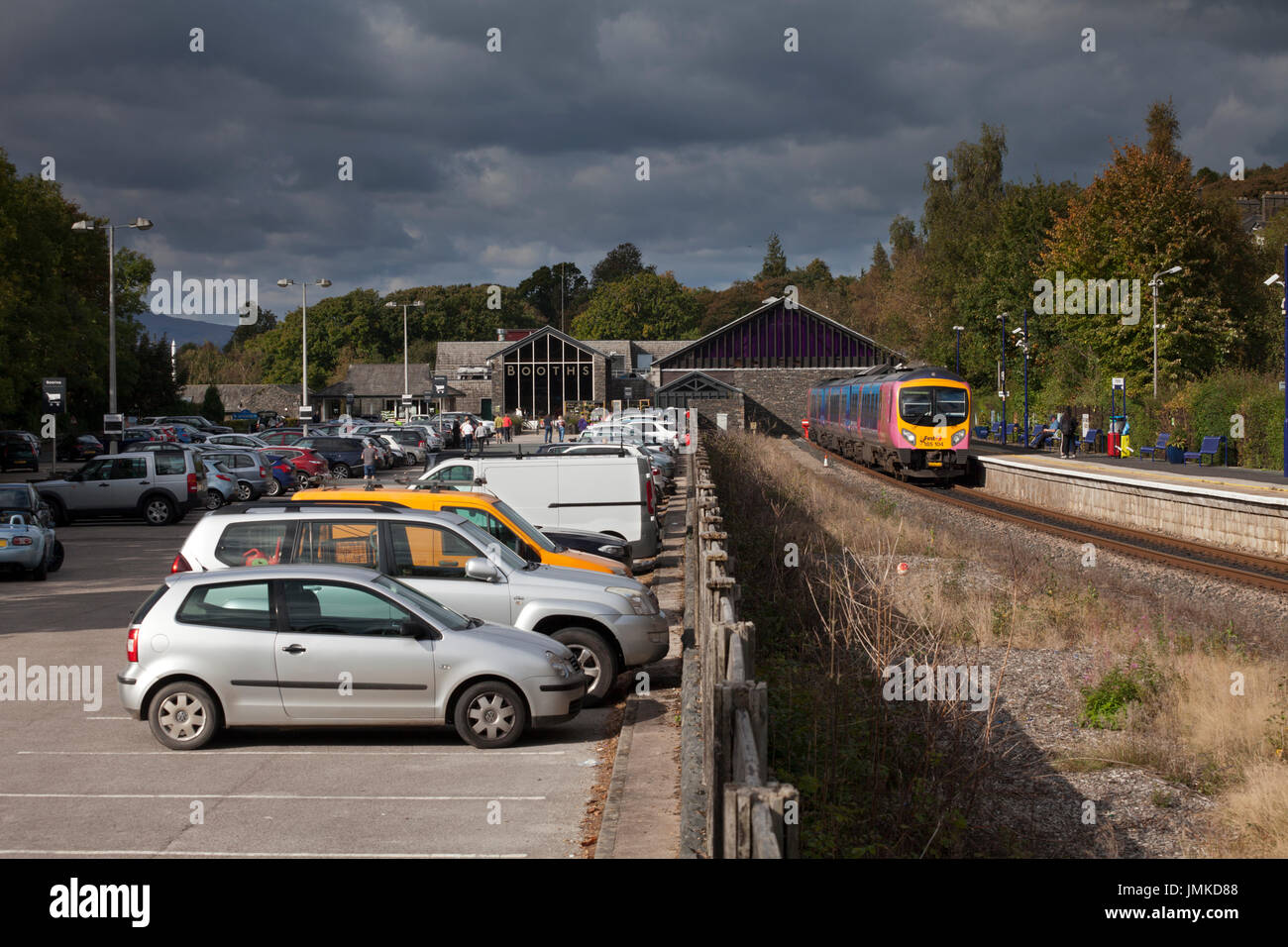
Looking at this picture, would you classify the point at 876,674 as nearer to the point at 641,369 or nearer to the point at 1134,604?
the point at 1134,604

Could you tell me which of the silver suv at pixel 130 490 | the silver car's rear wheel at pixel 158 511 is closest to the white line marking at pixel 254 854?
the silver suv at pixel 130 490

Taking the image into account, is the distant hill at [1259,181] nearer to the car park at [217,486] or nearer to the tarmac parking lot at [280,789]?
the car park at [217,486]

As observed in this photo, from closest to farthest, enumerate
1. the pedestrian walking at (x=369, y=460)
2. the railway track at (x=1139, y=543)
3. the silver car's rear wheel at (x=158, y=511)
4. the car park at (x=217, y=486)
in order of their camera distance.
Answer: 1. the railway track at (x=1139, y=543)
2. the silver car's rear wheel at (x=158, y=511)
3. the car park at (x=217, y=486)
4. the pedestrian walking at (x=369, y=460)

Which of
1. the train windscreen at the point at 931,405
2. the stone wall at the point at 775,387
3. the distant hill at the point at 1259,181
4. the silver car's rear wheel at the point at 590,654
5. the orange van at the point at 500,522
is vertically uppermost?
the distant hill at the point at 1259,181

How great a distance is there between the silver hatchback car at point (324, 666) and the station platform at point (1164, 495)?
18.9 m

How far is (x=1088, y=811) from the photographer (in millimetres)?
9578

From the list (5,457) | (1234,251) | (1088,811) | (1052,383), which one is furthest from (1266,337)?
(1088,811)

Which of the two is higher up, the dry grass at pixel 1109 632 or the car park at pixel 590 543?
the car park at pixel 590 543

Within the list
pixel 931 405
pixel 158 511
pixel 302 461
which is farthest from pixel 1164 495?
pixel 302 461

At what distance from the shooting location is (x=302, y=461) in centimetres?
4259

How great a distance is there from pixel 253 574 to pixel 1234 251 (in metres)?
59.6

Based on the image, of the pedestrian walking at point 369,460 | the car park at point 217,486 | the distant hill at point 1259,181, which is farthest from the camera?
the distant hill at point 1259,181

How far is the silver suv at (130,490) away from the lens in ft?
Answer: 103

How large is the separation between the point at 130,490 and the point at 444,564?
21550 mm
